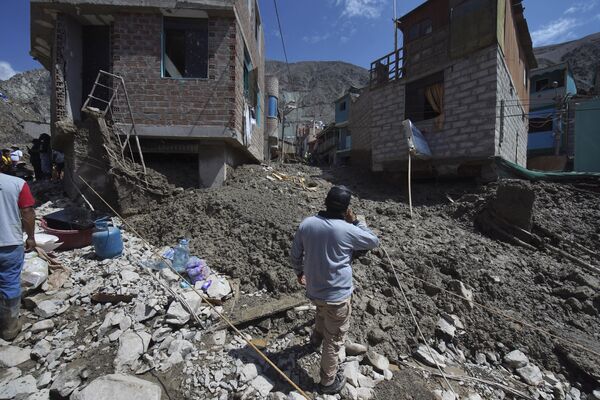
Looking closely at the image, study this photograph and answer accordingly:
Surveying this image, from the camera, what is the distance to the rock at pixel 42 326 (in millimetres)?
2992

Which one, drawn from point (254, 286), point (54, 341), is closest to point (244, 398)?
point (254, 286)

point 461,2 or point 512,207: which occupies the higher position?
point 461,2

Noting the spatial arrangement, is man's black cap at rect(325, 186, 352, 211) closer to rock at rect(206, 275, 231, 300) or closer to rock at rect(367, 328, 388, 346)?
rock at rect(367, 328, 388, 346)

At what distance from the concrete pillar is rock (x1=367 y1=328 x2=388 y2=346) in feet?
16.5

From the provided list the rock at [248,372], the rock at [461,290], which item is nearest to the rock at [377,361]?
the rock at [248,372]

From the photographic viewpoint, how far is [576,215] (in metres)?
6.05

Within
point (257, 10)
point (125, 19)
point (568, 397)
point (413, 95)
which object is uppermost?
point (257, 10)

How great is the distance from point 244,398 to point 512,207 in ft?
20.4

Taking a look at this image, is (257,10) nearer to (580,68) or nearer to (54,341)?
(54,341)

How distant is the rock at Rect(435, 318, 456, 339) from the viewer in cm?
330

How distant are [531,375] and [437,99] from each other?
781 cm

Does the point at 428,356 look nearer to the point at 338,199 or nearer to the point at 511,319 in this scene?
the point at 511,319

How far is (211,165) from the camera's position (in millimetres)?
6836

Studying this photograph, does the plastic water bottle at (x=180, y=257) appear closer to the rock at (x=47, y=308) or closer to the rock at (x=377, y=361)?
the rock at (x=47, y=308)
